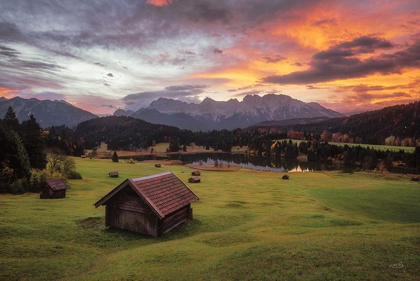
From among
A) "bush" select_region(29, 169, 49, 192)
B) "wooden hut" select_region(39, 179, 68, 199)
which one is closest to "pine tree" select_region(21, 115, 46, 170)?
"bush" select_region(29, 169, 49, 192)

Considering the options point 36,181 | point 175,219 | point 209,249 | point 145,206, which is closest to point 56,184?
point 36,181

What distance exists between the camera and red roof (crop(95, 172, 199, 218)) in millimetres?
22281

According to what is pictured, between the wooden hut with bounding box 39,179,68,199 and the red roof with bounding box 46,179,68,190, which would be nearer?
the red roof with bounding box 46,179,68,190

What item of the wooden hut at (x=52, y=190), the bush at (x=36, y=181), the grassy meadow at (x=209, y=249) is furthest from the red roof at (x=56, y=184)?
the bush at (x=36, y=181)

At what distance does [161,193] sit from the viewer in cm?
2416

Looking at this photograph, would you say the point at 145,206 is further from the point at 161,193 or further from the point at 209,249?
the point at 209,249

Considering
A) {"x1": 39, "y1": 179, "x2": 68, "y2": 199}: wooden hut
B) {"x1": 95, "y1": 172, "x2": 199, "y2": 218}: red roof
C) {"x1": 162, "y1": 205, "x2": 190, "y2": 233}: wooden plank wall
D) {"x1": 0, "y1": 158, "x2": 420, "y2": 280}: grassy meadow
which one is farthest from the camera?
{"x1": 39, "y1": 179, "x2": 68, "y2": 199}: wooden hut

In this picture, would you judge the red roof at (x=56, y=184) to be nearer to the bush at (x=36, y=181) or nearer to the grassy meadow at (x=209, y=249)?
the grassy meadow at (x=209, y=249)

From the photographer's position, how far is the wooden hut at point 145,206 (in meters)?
22.4

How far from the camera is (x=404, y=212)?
1294 inches

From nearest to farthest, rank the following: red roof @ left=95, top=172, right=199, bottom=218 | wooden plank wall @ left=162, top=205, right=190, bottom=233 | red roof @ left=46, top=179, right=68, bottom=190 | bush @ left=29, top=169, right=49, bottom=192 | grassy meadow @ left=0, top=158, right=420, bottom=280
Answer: grassy meadow @ left=0, top=158, right=420, bottom=280
red roof @ left=95, top=172, right=199, bottom=218
wooden plank wall @ left=162, top=205, right=190, bottom=233
red roof @ left=46, top=179, right=68, bottom=190
bush @ left=29, top=169, right=49, bottom=192

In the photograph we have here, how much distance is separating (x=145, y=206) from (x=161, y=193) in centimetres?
212

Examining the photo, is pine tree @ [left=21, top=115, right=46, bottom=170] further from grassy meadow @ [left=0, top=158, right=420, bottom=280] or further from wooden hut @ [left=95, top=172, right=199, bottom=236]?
wooden hut @ [left=95, top=172, right=199, bottom=236]

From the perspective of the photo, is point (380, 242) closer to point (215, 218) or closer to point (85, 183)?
point (215, 218)
